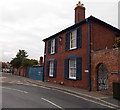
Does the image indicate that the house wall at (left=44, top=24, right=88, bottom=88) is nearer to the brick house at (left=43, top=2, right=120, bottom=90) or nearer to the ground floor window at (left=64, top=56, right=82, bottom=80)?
the brick house at (left=43, top=2, right=120, bottom=90)

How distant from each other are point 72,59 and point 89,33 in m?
3.72

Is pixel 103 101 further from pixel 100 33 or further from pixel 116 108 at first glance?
pixel 100 33

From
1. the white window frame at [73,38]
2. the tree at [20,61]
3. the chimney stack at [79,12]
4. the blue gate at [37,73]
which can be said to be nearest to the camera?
the white window frame at [73,38]

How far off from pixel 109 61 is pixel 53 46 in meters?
10.8

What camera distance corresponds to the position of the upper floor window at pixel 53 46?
20797 millimetres

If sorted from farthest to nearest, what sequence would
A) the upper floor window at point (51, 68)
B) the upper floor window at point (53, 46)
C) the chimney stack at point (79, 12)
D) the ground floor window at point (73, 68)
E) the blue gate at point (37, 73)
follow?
the blue gate at point (37, 73)
the upper floor window at point (53, 46)
the upper floor window at point (51, 68)
the chimney stack at point (79, 12)
the ground floor window at point (73, 68)

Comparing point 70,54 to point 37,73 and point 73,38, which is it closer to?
point 73,38

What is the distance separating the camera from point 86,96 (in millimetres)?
11375

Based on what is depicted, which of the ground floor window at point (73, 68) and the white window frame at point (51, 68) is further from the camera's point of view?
the white window frame at point (51, 68)

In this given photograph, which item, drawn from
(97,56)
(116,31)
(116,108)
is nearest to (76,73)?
(97,56)

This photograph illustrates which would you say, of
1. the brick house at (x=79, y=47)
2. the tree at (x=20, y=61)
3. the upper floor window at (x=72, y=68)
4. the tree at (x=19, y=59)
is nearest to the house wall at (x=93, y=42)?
the brick house at (x=79, y=47)

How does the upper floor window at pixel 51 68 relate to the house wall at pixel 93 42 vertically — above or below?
below

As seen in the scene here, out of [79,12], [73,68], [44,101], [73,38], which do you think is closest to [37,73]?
[73,68]

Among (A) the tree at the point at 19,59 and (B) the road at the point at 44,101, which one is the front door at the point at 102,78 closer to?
(B) the road at the point at 44,101
